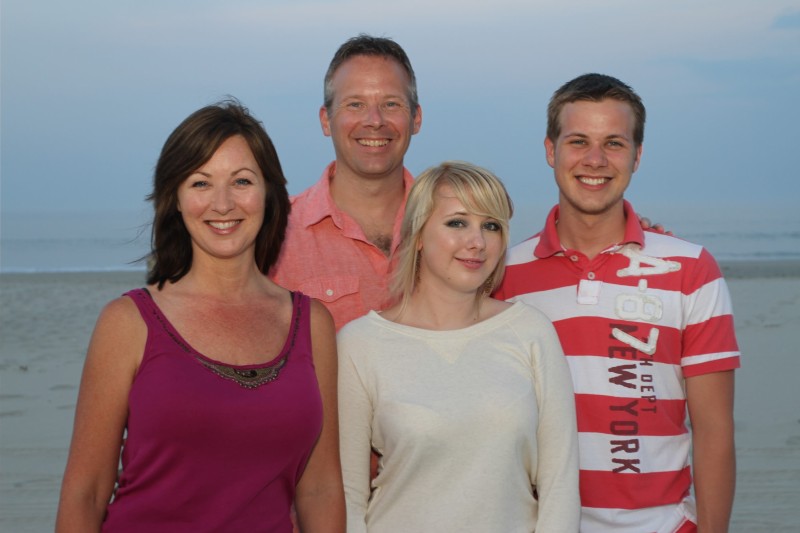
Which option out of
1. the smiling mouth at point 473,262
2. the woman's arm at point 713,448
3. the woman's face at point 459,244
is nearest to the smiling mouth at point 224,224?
the woman's face at point 459,244

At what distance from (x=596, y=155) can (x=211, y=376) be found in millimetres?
1702

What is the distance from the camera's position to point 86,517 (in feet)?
9.62

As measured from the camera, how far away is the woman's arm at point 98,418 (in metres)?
2.92

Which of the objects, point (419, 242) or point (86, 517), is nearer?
point (86, 517)

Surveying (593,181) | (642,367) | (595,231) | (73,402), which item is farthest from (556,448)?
(73,402)

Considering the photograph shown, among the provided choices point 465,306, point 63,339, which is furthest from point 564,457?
point 63,339

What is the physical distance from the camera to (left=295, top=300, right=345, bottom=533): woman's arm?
3.28 metres

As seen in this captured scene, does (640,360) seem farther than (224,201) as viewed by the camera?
Yes

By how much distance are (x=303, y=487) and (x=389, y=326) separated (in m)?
0.64

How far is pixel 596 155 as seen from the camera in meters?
3.70

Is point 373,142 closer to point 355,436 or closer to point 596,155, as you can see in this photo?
point 596,155

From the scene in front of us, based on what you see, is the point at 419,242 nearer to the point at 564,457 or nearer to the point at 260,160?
the point at 260,160

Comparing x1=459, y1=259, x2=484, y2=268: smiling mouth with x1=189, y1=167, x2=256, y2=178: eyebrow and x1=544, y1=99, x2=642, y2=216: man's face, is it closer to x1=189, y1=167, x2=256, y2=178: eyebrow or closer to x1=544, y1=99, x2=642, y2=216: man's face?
x1=544, y1=99, x2=642, y2=216: man's face

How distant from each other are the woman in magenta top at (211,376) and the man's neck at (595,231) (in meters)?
1.08
